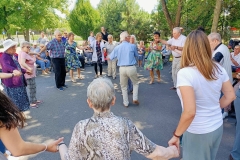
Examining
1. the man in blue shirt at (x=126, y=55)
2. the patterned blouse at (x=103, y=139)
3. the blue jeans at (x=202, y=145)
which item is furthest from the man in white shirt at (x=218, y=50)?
the patterned blouse at (x=103, y=139)

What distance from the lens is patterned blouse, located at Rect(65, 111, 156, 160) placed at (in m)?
1.43

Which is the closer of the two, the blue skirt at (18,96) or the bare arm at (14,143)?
the bare arm at (14,143)

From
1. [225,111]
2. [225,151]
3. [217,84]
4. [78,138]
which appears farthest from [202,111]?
[225,111]

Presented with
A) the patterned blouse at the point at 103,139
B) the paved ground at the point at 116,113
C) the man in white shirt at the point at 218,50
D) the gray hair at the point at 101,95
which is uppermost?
the man in white shirt at the point at 218,50

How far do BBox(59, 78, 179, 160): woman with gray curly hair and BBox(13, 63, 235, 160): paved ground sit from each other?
1826mm

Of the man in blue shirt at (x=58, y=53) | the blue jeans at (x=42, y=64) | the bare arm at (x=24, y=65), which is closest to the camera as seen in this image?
the bare arm at (x=24, y=65)

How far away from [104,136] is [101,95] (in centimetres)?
29

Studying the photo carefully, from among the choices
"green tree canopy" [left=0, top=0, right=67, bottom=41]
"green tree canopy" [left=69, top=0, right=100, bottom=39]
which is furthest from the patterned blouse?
"green tree canopy" [left=69, top=0, right=100, bottom=39]

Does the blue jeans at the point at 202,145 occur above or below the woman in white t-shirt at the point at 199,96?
below

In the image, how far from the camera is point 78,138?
1.46m

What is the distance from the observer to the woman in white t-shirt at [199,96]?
173 cm

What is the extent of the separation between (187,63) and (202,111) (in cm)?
44

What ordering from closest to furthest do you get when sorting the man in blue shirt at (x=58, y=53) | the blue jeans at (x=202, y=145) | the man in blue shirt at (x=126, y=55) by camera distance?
the blue jeans at (x=202, y=145)
the man in blue shirt at (x=126, y=55)
the man in blue shirt at (x=58, y=53)

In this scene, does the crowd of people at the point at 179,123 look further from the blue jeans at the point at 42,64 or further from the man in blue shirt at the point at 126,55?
the blue jeans at the point at 42,64
